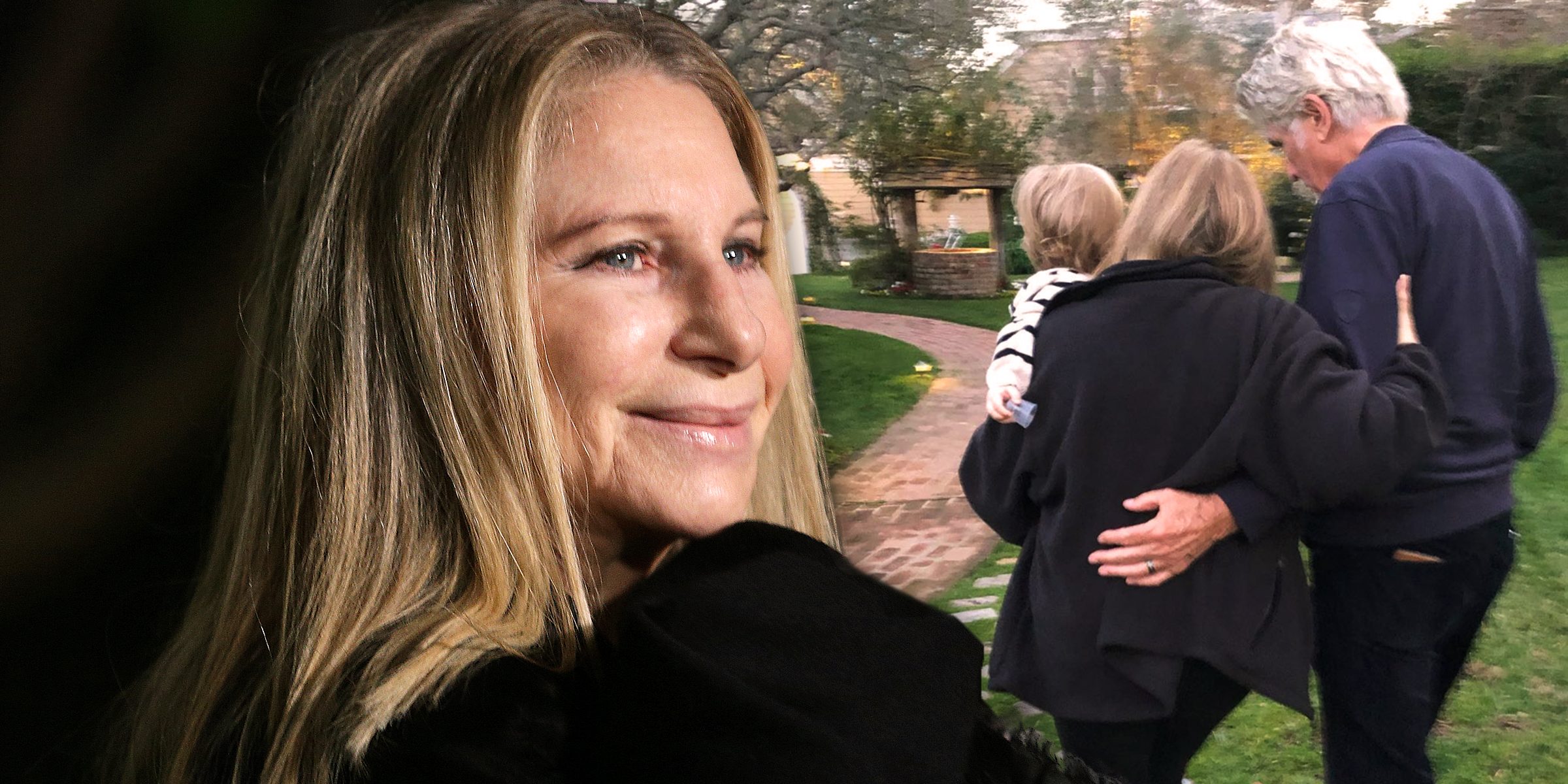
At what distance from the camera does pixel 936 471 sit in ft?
4.47

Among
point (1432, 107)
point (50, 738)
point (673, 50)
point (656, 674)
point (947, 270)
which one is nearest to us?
point (656, 674)

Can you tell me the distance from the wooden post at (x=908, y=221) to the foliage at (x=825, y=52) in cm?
12

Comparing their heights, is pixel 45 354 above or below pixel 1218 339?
above

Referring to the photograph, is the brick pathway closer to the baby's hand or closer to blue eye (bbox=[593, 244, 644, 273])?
the baby's hand

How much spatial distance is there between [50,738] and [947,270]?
1.00m

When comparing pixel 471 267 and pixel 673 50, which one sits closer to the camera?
pixel 471 267

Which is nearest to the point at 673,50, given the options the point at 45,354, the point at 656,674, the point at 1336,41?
the point at 656,674

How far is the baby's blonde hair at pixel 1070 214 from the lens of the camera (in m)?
1.17

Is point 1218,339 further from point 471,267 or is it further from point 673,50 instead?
point 471,267

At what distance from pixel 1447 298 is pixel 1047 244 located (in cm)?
39

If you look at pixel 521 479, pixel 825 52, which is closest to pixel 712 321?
pixel 521 479

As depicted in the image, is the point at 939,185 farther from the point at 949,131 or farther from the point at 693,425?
the point at 693,425

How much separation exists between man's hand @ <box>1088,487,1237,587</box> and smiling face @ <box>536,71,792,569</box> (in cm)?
57

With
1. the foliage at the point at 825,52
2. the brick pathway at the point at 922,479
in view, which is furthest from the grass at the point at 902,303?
the foliage at the point at 825,52
